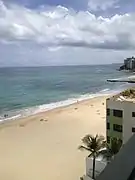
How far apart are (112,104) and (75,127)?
58.9ft

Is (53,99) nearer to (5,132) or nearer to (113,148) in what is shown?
(5,132)

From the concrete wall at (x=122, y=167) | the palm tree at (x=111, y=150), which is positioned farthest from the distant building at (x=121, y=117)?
the concrete wall at (x=122, y=167)

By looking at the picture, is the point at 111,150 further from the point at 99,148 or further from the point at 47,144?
the point at 47,144

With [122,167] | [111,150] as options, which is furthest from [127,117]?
[122,167]

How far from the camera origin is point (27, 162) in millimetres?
24859

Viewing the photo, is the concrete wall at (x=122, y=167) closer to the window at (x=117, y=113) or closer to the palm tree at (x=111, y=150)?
the palm tree at (x=111, y=150)

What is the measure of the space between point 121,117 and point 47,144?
12.0m

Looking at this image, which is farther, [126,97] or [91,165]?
[126,97]

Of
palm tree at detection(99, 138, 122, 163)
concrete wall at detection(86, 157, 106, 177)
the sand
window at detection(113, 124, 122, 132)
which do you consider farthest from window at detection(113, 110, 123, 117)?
the sand

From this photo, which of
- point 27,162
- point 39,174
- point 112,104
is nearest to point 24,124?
Result: point 27,162

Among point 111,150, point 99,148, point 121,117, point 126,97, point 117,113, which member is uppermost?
point 126,97

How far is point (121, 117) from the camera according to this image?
21.0 metres

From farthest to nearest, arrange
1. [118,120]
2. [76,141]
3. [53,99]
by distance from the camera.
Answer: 1. [53,99]
2. [76,141]
3. [118,120]

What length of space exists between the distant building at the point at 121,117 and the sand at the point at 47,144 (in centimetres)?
434
